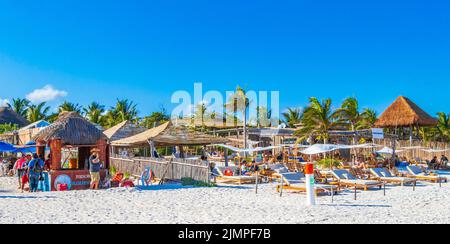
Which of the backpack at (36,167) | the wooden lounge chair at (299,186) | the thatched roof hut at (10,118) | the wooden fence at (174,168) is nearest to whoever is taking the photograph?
the wooden lounge chair at (299,186)

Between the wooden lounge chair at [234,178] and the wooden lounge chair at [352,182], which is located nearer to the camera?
the wooden lounge chair at [352,182]

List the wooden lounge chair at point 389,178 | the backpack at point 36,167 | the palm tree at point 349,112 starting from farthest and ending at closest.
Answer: the palm tree at point 349,112 < the wooden lounge chair at point 389,178 < the backpack at point 36,167

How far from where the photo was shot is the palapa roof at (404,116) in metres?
33.2

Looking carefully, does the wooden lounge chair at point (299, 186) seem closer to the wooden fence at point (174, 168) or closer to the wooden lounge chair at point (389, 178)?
the wooden fence at point (174, 168)

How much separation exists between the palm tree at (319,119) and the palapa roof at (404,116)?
285 inches

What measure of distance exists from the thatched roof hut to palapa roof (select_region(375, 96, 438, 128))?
35.2 meters

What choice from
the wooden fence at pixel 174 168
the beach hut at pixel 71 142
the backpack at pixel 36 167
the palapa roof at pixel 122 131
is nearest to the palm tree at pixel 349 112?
the palapa roof at pixel 122 131

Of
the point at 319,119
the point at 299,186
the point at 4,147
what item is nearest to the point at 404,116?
the point at 319,119

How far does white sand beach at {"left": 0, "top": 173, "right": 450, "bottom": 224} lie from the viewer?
28.6 feet

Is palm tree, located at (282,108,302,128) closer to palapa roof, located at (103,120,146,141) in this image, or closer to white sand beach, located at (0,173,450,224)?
palapa roof, located at (103,120,146,141)
